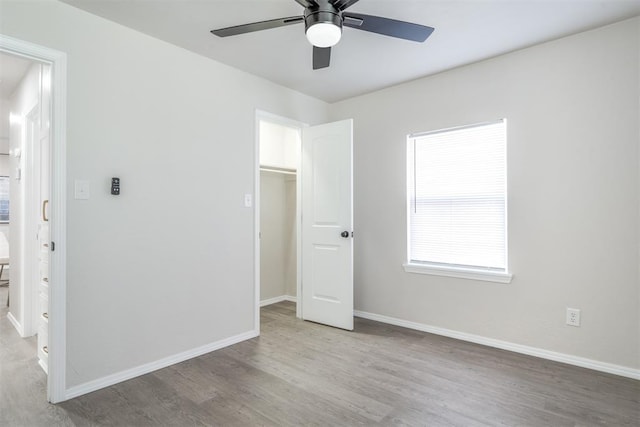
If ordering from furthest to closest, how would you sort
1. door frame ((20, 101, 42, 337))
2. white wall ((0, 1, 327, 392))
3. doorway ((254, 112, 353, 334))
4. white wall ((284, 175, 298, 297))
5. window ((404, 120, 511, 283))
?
white wall ((284, 175, 298, 297))
doorway ((254, 112, 353, 334))
door frame ((20, 101, 42, 337))
window ((404, 120, 511, 283))
white wall ((0, 1, 327, 392))

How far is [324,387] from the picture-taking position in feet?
7.82

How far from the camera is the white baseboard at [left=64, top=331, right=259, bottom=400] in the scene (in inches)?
90.0

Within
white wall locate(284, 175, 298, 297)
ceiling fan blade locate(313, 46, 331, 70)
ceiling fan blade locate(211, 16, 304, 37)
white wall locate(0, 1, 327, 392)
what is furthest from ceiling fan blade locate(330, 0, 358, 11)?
white wall locate(284, 175, 298, 297)

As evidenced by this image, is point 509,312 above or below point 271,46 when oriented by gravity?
below

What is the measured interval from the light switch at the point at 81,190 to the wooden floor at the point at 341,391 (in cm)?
129

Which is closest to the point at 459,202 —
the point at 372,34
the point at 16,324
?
the point at 372,34

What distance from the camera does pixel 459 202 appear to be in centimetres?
334

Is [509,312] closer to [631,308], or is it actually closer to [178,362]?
[631,308]

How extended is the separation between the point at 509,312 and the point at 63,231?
135 inches

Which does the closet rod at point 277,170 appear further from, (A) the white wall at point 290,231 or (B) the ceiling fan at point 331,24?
(B) the ceiling fan at point 331,24

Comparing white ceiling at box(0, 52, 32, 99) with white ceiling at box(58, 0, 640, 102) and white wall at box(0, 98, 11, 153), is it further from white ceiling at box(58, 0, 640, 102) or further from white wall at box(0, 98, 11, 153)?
white ceiling at box(58, 0, 640, 102)

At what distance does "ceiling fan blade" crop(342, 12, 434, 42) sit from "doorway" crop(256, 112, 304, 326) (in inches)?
95.1

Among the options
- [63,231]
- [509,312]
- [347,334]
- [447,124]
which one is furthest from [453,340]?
[63,231]

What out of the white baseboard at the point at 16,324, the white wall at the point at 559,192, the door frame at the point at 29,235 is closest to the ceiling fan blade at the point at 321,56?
the white wall at the point at 559,192
